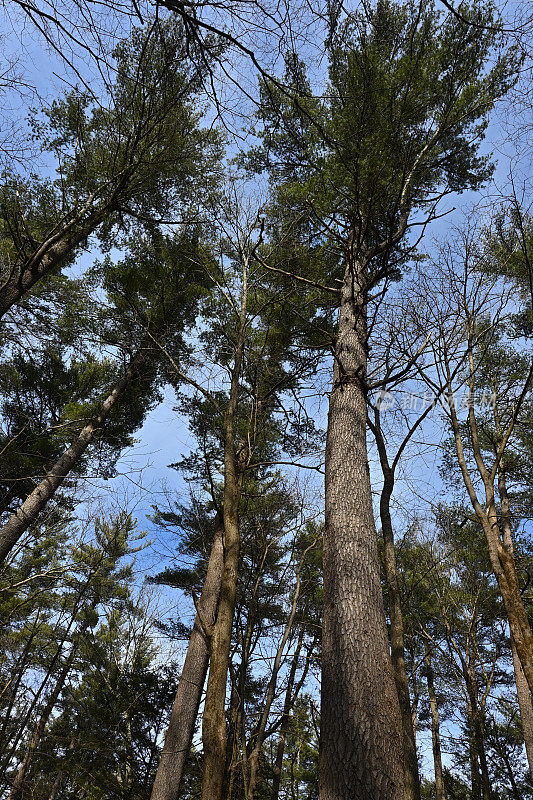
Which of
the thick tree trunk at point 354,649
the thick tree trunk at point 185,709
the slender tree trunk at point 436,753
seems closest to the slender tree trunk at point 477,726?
the slender tree trunk at point 436,753

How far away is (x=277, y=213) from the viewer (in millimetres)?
6426

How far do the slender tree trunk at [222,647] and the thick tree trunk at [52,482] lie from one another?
339 centimetres

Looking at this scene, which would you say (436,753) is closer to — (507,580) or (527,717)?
(527,717)

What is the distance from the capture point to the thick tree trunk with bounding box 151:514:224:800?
16.5 feet

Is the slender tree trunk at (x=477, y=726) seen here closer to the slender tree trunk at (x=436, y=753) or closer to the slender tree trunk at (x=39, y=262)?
the slender tree trunk at (x=436, y=753)

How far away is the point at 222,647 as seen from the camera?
275 cm

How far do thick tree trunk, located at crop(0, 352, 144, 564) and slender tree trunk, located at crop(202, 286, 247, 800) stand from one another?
339 centimetres

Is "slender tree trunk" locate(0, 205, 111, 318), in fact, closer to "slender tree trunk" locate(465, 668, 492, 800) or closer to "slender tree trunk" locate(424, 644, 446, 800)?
"slender tree trunk" locate(424, 644, 446, 800)

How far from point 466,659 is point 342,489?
850 cm

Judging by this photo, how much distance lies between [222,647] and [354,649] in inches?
36.3

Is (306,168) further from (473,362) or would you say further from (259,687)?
(259,687)

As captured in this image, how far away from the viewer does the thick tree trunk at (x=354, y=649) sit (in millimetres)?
1945

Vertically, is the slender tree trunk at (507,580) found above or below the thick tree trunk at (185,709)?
above

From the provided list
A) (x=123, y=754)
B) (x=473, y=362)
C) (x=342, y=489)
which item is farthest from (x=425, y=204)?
(x=123, y=754)
